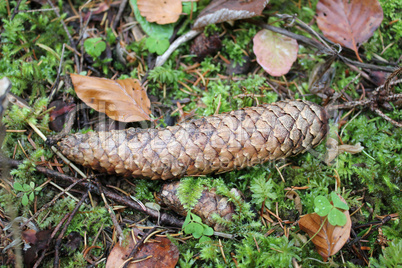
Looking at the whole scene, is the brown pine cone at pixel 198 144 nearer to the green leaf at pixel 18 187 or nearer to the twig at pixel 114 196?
the twig at pixel 114 196

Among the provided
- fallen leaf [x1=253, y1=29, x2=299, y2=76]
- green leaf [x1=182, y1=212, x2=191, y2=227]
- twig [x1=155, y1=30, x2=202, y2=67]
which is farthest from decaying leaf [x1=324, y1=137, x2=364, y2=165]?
twig [x1=155, y1=30, x2=202, y2=67]

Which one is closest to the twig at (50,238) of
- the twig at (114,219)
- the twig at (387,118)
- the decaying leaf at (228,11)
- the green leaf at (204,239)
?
the twig at (114,219)

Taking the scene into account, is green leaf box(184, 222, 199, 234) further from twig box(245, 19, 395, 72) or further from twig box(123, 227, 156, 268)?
twig box(245, 19, 395, 72)

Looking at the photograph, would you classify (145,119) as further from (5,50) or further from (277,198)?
(5,50)

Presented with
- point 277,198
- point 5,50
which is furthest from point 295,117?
point 5,50

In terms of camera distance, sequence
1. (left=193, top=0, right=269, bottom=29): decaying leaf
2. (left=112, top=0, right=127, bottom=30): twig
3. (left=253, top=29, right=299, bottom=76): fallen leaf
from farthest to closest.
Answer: (left=112, top=0, right=127, bottom=30): twig
(left=253, top=29, right=299, bottom=76): fallen leaf
(left=193, top=0, right=269, bottom=29): decaying leaf
